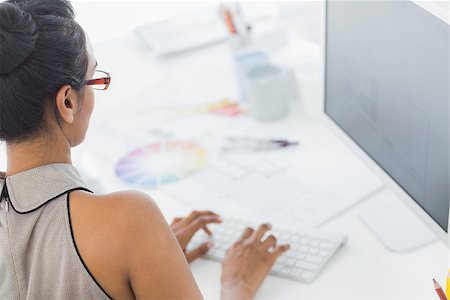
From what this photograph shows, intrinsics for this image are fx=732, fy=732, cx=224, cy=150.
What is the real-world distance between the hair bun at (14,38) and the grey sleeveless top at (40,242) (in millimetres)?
174

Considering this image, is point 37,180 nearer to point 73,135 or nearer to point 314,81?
point 73,135

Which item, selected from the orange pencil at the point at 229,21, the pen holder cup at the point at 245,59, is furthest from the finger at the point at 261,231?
Result: the orange pencil at the point at 229,21

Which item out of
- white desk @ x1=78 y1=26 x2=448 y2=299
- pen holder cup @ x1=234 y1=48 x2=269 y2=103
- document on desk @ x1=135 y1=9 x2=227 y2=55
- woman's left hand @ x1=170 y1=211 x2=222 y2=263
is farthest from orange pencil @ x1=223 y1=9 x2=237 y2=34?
woman's left hand @ x1=170 y1=211 x2=222 y2=263

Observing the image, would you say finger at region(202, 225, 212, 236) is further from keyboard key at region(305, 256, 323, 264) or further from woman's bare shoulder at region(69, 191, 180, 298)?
woman's bare shoulder at region(69, 191, 180, 298)

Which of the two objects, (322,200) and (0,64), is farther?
(322,200)

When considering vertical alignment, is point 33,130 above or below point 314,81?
above

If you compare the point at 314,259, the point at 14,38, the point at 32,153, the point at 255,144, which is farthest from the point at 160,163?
the point at 14,38

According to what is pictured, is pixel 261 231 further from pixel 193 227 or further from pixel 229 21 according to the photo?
pixel 229 21

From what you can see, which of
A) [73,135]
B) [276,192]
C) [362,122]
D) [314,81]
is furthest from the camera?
[314,81]

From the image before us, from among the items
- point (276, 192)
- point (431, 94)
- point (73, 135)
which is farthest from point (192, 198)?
point (431, 94)

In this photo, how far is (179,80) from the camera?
81.6 inches

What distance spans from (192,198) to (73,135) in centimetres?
49

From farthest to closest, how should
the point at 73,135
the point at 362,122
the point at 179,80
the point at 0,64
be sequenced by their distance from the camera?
the point at 179,80 < the point at 362,122 < the point at 73,135 < the point at 0,64

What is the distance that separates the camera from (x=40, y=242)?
3.40 feet
